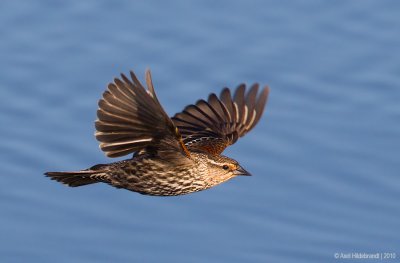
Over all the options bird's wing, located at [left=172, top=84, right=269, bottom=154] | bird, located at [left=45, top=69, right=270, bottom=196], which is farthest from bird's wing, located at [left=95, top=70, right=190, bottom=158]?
bird's wing, located at [left=172, top=84, right=269, bottom=154]

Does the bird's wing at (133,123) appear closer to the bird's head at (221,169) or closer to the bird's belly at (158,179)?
the bird's belly at (158,179)

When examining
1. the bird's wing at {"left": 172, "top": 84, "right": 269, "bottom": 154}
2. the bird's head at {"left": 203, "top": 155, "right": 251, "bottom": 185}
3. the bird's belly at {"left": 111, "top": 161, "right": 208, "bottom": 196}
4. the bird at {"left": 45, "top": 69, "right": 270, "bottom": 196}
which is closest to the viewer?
the bird at {"left": 45, "top": 69, "right": 270, "bottom": 196}

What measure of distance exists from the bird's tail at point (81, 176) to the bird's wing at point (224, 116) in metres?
0.98

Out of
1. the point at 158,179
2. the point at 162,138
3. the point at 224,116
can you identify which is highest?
the point at 224,116

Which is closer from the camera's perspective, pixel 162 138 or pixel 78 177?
pixel 162 138

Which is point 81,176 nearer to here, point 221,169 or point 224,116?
point 221,169

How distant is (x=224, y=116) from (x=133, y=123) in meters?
1.76

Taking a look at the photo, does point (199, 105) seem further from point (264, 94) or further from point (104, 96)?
point (104, 96)

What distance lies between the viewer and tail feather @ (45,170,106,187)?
1201cm

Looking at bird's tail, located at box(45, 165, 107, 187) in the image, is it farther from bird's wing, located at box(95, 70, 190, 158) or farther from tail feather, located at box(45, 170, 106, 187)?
bird's wing, located at box(95, 70, 190, 158)

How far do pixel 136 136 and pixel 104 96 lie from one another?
1.38ft

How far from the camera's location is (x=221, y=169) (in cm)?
1202

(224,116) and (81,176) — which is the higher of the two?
(224,116)

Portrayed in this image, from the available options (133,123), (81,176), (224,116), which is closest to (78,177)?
(81,176)
